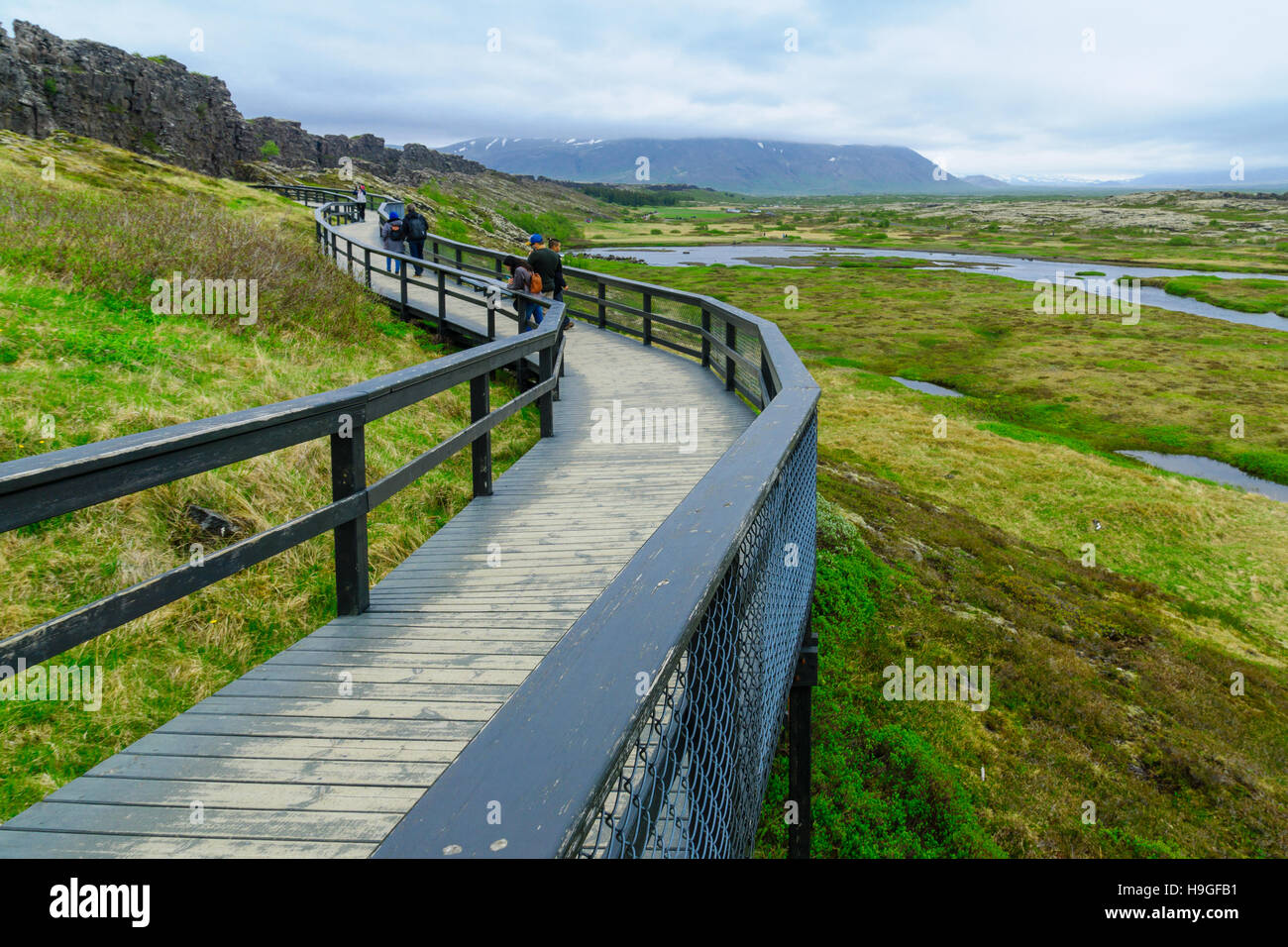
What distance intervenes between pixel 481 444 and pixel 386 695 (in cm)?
317

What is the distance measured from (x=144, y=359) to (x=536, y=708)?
8620 mm

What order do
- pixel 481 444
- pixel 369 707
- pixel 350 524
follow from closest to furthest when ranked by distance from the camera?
1. pixel 369 707
2. pixel 350 524
3. pixel 481 444

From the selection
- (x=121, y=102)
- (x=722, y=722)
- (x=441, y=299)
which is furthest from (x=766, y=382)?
(x=121, y=102)

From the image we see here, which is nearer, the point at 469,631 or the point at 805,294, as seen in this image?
the point at 469,631

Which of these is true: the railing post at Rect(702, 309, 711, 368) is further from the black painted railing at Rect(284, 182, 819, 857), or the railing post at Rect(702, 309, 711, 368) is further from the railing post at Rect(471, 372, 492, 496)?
the black painted railing at Rect(284, 182, 819, 857)

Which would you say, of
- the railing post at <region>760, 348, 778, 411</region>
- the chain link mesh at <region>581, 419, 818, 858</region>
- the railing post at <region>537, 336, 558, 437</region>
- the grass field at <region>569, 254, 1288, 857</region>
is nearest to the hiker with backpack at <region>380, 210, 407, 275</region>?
the railing post at <region>537, 336, 558, 437</region>

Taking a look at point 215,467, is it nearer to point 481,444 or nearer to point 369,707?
point 369,707

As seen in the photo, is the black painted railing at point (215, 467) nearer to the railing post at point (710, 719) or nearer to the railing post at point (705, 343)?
the railing post at point (710, 719)

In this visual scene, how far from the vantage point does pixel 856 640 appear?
9.08 m

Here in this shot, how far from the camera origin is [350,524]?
451 cm

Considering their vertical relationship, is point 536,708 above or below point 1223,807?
above
